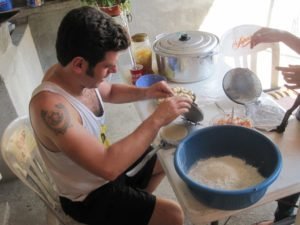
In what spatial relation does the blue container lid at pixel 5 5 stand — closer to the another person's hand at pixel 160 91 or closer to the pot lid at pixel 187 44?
the pot lid at pixel 187 44

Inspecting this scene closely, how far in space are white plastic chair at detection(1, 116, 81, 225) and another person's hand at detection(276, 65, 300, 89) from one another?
98 centimetres

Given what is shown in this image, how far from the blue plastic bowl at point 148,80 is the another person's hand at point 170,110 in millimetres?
419

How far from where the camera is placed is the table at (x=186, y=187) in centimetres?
79

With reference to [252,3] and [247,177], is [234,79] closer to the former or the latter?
[247,177]

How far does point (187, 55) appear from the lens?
130 cm

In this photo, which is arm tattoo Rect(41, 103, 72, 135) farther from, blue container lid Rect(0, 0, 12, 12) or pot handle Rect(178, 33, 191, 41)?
blue container lid Rect(0, 0, 12, 12)

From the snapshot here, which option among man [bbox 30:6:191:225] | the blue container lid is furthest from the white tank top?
the blue container lid

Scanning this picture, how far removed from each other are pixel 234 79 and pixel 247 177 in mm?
499

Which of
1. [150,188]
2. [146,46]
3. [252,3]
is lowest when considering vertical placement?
[150,188]

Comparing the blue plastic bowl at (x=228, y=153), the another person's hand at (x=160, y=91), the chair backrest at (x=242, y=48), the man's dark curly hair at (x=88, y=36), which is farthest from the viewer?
the chair backrest at (x=242, y=48)

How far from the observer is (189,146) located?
93 cm

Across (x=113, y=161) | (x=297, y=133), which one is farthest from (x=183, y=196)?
(x=297, y=133)

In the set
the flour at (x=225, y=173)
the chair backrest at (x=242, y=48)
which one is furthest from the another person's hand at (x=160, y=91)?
the chair backrest at (x=242, y=48)

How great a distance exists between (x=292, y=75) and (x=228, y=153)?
0.39m
